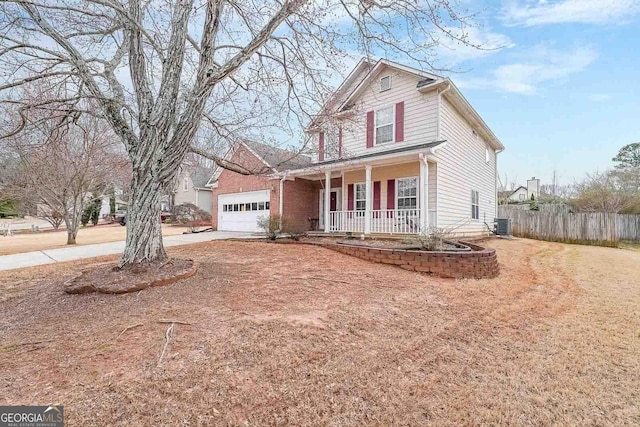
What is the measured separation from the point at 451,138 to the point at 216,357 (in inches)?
473

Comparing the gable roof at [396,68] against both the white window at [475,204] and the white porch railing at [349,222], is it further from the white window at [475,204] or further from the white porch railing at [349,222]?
the white window at [475,204]

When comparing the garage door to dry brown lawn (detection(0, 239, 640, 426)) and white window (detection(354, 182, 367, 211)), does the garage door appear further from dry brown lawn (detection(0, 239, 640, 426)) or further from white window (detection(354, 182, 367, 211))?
dry brown lawn (detection(0, 239, 640, 426))

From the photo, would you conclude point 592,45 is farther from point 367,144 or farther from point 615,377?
point 615,377

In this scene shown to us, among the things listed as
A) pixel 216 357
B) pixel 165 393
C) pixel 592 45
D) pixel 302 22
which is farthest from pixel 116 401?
pixel 592 45

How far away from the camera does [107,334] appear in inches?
132

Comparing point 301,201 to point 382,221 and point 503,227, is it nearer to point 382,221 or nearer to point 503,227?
point 382,221

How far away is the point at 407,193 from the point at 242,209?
9.83 meters

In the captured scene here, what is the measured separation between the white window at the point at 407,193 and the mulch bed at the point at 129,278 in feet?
27.9

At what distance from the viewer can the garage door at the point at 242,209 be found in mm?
16688

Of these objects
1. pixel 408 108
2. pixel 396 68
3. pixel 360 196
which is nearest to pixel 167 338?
pixel 360 196

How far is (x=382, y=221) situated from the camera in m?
11.7

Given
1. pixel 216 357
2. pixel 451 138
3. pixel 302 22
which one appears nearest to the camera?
pixel 216 357

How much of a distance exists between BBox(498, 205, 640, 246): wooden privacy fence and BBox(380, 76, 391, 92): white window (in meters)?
11.2

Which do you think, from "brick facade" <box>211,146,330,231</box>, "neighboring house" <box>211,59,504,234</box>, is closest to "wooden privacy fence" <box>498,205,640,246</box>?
"neighboring house" <box>211,59,504,234</box>
